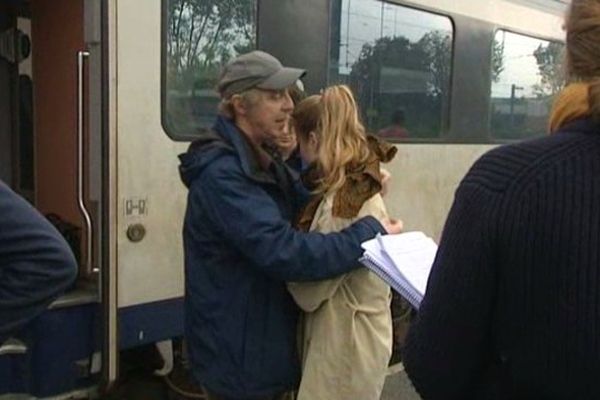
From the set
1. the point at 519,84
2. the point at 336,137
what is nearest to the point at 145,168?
the point at 336,137

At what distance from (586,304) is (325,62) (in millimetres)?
2968

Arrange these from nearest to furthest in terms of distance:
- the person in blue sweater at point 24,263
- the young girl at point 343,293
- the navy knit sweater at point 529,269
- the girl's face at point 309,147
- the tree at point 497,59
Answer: the navy knit sweater at point 529,269, the person in blue sweater at point 24,263, the young girl at point 343,293, the girl's face at point 309,147, the tree at point 497,59

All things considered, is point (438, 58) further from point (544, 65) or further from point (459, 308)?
point (459, 308)

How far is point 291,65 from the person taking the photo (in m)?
3.61

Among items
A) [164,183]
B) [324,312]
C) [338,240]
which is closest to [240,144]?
[338,240]

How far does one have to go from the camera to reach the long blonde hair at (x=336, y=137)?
2.15 meters

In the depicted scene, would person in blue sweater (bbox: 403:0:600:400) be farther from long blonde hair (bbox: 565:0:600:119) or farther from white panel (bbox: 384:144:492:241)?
white panel (bbox: 384:144:492:241)

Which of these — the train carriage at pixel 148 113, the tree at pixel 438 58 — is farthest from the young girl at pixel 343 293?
the tree at pixel 438 58

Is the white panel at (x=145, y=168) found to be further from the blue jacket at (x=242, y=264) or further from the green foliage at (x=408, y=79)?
the green foliage at (x=408, y=79)

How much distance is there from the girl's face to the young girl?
4cm

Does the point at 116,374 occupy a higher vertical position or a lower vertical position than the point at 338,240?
lower

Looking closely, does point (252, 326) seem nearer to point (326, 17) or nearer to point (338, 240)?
Result: point (338, 240)

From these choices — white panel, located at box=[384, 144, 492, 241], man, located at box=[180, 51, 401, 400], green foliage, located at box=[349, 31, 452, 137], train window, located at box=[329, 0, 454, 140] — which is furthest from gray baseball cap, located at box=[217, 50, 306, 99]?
white panel, located at box=[384, 144, 492, 241]

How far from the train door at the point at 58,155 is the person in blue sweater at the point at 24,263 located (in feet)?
5.08
